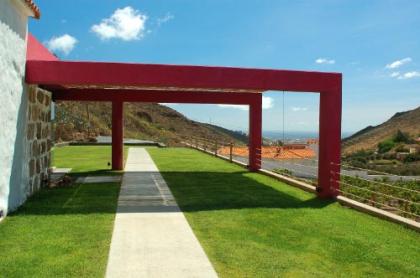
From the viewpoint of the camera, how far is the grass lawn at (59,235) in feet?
17.9

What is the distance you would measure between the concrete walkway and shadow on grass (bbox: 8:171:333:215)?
9.7 inches

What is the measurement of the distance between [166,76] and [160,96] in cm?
645

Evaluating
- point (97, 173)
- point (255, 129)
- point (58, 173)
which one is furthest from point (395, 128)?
point (58, 173)

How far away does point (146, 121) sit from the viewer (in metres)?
83.3

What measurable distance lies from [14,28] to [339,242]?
6690 mm

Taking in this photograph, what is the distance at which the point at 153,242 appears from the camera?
Result: 21.8ft

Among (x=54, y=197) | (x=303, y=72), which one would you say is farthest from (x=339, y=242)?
(x=54, y=197)

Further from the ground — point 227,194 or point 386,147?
point 386,147

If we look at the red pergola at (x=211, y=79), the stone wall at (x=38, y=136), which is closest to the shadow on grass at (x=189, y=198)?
the stone wall at (x=38, y=136)

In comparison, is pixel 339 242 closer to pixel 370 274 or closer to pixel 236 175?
pixel 370 274

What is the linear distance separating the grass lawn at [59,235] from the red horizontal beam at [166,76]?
2615 mm

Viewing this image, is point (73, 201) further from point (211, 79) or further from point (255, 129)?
point (255, 129)

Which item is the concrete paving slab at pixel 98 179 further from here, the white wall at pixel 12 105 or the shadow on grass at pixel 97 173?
the white wall at pixel 12 105

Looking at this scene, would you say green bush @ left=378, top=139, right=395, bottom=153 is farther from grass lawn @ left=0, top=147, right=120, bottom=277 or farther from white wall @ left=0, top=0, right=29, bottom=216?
white wall @ left=0, top=0, right=29, bottom=216
